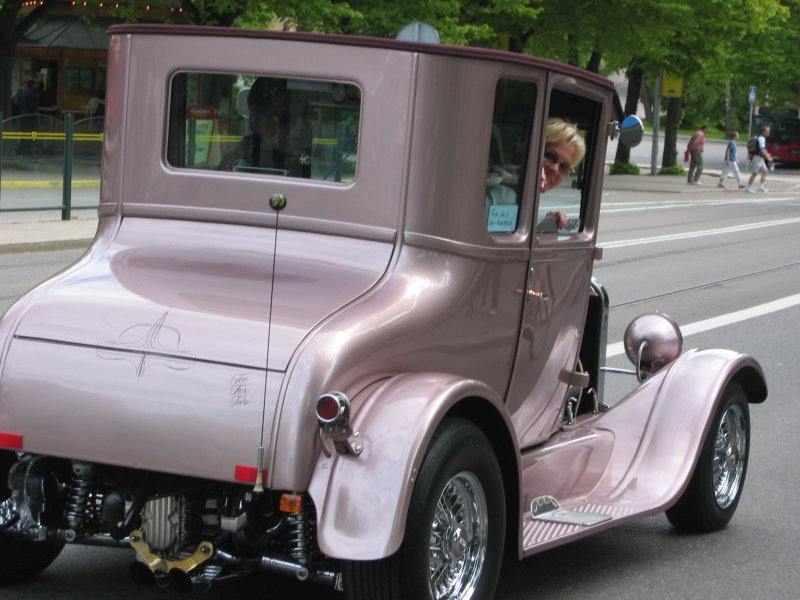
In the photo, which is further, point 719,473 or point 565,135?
point 719,473

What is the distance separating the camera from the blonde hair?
5.20 m

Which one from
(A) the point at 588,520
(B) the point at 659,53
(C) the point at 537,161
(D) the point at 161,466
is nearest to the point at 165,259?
(D) the point at 161,466

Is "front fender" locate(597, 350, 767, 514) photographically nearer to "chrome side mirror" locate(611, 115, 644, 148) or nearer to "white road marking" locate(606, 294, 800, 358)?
"chrome side mirror" locate(611, 115, 644, 148)

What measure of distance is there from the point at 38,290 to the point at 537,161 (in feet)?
6.01

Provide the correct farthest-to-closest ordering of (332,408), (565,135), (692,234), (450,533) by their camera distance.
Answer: (692,234), (565,135), (450,533), (332,408)

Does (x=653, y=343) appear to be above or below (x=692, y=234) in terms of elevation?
above

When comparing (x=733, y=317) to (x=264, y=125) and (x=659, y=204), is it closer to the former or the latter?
(x=264, y=125)

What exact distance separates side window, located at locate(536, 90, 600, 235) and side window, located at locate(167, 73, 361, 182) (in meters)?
0.84

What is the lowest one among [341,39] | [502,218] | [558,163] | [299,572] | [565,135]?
[299,572]

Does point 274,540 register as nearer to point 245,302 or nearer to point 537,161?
point 245,302

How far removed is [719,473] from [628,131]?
152cm

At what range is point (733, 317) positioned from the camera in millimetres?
13266

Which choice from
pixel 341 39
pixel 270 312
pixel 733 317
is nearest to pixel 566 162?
pixel 341 39

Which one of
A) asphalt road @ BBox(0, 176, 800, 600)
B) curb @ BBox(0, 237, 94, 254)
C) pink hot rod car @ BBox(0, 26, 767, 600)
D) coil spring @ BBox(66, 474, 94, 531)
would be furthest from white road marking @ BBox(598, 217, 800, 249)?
coil spring @ BBox(66, 474, 94, 531)
